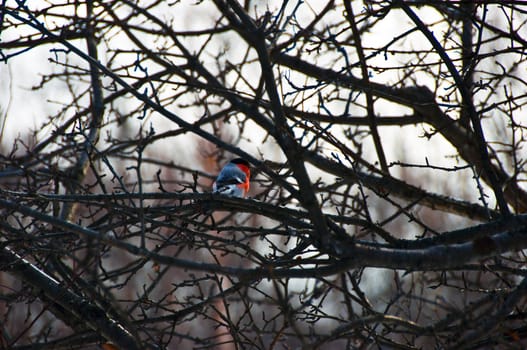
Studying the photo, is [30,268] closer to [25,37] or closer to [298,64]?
[25,37]

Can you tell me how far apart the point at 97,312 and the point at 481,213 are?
9.68ft

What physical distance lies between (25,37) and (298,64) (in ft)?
6.92

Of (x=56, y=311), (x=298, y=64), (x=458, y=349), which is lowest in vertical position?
(x=458, y=349)

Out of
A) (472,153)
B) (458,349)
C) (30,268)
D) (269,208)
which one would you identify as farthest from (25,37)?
(458,349)

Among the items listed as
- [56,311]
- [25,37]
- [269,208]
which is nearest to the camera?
[269,208]

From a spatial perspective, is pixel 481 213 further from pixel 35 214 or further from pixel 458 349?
pixel 35 214

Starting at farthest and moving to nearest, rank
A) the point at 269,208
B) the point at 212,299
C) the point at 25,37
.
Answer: the point at 25,37 < the point at 269,208 < the point at 212,299

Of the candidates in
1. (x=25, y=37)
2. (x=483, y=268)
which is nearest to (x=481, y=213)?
(x=483, y=268)

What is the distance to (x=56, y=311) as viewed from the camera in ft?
14.1

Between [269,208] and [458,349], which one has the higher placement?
[269,208]

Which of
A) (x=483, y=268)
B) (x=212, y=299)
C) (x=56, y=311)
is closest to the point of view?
(x=212, y=299)

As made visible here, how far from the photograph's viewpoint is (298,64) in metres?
5.55

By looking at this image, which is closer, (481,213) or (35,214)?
(35,214)

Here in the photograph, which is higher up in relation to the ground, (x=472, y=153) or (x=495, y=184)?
(x=472, y=153)
